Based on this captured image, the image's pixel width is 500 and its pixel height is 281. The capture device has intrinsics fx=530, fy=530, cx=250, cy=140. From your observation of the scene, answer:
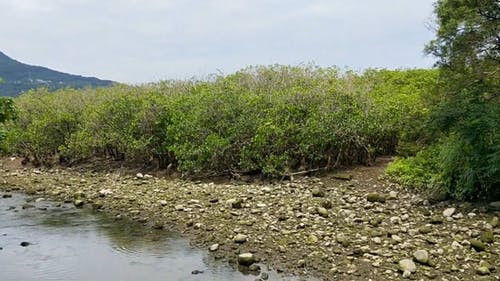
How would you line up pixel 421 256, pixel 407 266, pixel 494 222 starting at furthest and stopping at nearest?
pixel 494 222 → pixel 421 256 → pixel 407 266

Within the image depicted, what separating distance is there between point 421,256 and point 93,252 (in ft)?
22.1

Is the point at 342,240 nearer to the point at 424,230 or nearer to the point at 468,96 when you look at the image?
the point at 424,230

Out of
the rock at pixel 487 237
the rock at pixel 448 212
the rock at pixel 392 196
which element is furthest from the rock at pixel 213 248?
the rock at pixel 487 237

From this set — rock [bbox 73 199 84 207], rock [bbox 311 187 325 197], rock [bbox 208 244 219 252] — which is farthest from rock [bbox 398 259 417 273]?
rock [bbox 73 199 84 207]

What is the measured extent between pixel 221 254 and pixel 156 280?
158 cm

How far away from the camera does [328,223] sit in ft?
37.6

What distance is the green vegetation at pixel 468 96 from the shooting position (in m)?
10.9

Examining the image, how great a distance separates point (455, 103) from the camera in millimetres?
11383

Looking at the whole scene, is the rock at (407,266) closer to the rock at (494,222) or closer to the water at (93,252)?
the water at (93,252)

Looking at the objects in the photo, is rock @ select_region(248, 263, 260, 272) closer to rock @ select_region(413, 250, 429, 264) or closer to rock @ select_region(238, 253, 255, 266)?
rock @ select_region(238, 253, 255, 266)

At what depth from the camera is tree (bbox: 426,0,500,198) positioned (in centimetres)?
1090

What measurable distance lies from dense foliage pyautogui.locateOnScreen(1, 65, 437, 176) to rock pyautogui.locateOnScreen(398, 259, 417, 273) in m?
4.23

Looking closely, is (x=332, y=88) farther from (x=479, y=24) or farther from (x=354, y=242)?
(x=354, y=242)

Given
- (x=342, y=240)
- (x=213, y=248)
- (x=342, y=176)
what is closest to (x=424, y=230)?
(x=342, y=240)
